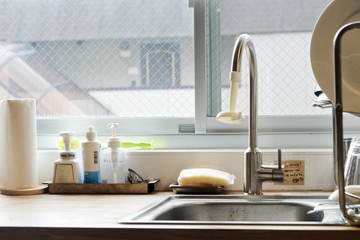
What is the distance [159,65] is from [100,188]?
1.82 feet

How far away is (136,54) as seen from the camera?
6.14ft

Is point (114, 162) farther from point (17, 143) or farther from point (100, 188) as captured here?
point (17, 143)

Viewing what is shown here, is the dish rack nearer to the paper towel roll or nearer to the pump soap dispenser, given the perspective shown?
the pump soap dispenser

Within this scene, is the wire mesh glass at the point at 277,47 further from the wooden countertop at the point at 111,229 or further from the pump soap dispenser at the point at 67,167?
the wooden countertop at the point at 111,229

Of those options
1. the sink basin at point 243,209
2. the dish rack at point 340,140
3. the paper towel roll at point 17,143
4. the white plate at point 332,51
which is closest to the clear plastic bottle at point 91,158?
the paper towel roll at point 17,143

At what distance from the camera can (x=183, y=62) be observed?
184 centimetres

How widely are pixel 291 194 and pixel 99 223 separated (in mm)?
639

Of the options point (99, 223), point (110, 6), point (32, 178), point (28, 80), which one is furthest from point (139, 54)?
point (99, 223)

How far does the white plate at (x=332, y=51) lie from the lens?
133 cm

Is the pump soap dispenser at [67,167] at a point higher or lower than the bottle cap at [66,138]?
lower

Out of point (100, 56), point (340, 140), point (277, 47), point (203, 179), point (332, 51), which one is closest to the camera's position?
point (340, 140)

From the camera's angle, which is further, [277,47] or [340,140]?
[277,47]

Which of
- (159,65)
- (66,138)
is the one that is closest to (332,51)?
(159,65)

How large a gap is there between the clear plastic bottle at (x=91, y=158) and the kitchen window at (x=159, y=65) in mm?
306
